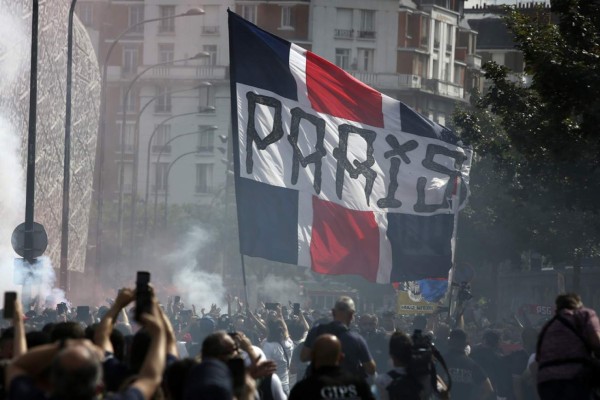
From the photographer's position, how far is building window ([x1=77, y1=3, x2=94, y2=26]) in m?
106

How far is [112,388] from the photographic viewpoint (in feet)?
27.3

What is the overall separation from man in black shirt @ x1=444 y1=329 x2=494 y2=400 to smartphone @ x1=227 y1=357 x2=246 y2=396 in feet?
22.9

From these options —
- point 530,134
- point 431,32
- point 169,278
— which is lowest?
point 169,278

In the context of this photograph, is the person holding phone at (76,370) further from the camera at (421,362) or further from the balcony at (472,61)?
the balcony at (472,61)

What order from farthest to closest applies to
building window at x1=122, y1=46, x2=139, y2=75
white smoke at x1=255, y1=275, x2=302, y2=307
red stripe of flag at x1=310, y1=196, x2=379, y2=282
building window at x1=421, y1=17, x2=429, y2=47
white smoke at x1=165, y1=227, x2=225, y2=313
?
building window at x1=122, y1=46, x2=139, y2=75, building window at x1=421, y1=17, x2=429, y2=47, white smoke at x1=165, y1=227, x2=225, y2=313, white smoke at x1=255, y1=275, x2=302, y2=307, red stripe of flag at x1=310, y1=196, x2=379, y2=282

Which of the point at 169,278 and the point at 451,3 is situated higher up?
the point at 451,3

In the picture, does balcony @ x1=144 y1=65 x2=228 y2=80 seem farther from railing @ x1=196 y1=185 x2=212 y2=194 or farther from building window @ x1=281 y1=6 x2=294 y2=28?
railing @ x1=196 y1=185 x2=212 y2=194

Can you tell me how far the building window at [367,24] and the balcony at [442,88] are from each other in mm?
4594

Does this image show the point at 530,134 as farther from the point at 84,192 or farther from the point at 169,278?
the point at 169,278

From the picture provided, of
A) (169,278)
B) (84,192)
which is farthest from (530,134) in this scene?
(169,278)

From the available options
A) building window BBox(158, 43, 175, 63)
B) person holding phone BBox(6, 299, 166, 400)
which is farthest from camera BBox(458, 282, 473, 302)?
building window BBox(158, 43, 175, 63)

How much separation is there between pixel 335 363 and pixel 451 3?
10363 cm

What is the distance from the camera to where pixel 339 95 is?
18.1 metres

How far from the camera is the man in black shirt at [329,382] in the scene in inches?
348
